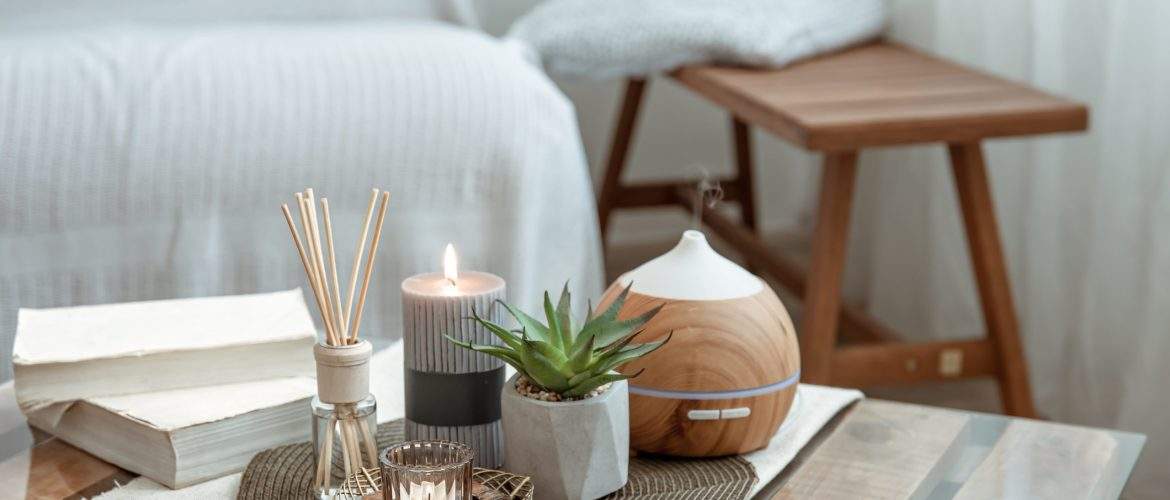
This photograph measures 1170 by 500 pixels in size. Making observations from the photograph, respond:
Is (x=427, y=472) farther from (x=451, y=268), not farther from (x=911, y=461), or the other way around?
(x=911, y=461)

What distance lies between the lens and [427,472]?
65 centimetres

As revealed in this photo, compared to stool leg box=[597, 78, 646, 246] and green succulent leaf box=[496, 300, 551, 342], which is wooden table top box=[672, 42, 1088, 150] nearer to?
stool leg box=[597, 78, 646, 246]

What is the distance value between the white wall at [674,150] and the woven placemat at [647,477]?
1.80 meters

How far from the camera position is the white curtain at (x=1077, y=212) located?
1.56m

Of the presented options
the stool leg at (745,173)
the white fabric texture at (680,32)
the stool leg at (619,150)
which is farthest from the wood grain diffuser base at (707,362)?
the stool leg at (745,173)

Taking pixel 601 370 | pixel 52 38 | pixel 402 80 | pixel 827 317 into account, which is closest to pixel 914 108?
pixel 827 317

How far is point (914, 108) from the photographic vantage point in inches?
59.2

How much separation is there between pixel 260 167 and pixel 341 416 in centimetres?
78

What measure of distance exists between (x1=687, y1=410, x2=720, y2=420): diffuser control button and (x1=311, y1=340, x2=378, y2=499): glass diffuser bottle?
0.18 m

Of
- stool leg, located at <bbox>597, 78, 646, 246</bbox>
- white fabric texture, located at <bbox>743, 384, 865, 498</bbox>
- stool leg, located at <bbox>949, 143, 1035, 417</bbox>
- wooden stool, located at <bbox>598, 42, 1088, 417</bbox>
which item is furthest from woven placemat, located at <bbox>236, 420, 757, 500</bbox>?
stool leg, located at <bbox>597, 78, 646, 246</bbox>

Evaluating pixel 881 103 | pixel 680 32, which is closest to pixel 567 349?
pixel 881 103

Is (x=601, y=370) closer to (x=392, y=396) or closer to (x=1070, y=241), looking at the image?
(x=392, y=396)

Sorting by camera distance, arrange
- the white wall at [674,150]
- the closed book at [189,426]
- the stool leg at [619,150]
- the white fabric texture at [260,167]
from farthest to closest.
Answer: the white wall at [674,150] < the stool leg at [619,150] < the white fabric texture at [260,167] < the closed book at [189,426]

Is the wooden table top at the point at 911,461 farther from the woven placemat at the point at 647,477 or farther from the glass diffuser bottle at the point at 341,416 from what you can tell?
the glass diffuser bottle at the point at 341,416
